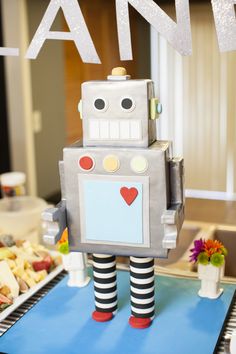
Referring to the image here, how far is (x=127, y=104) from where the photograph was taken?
720mm

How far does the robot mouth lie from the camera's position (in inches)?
28.5

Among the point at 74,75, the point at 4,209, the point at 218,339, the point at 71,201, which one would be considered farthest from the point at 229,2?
the point at 74,75

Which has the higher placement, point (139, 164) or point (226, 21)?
point (226, 21)

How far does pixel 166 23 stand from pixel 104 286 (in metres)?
0.40

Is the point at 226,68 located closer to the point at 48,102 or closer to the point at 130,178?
the point at 130,178

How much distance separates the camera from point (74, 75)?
225 cm

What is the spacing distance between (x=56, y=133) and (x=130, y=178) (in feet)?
5.46

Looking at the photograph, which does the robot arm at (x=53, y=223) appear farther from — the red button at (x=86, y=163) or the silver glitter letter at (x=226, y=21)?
the silver glitter letter at (x=226, y=21)

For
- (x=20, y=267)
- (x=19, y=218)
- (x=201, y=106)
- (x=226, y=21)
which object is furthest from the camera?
(x=19, y=218)

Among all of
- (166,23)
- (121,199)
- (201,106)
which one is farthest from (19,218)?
(166,23)

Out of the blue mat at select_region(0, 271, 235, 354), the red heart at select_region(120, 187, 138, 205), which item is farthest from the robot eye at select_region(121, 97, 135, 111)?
the blue mat at select_region(0, 271, 235, 354)

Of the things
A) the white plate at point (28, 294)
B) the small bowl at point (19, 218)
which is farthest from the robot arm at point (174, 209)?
the small bowl at point (19, 218)

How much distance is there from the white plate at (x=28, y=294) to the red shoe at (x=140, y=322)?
197mm

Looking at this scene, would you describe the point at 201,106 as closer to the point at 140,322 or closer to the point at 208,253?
the point at 208,253
